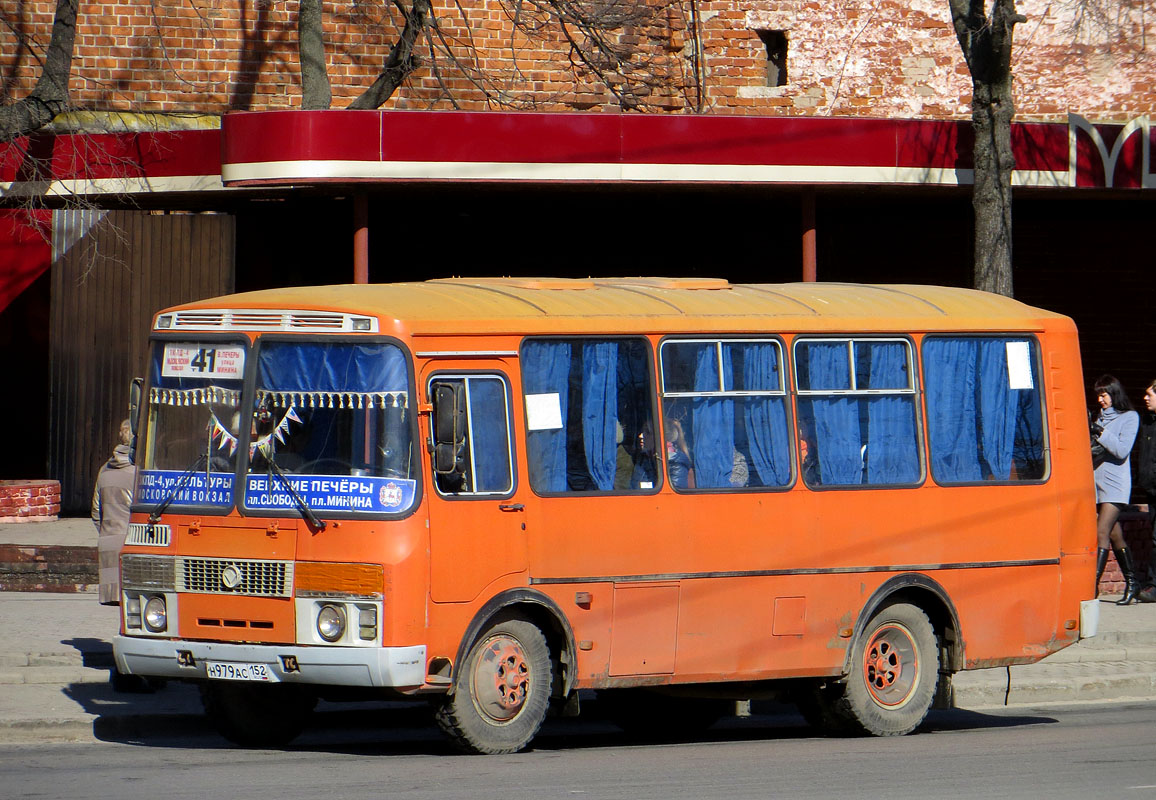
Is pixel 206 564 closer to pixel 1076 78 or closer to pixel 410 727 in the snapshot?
pixel 410 727

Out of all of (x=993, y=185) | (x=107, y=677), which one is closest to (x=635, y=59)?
(x=993, y=185)

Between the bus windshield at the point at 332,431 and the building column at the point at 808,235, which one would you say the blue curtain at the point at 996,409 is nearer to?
the bus windshield at the point at 332,431

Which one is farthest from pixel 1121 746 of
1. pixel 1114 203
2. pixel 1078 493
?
pixel 1114 203

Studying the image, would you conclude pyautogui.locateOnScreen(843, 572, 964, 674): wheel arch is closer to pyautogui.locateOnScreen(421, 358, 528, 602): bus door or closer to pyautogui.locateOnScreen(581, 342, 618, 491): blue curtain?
pyautogui.locateOnScreen(581, 342, 618, 491): blue curtain

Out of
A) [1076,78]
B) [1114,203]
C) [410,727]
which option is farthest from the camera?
[1076,78]

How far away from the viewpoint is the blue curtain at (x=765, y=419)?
10.7 m

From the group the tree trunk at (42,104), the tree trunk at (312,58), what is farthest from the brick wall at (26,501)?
the tree trunk at (312,58)

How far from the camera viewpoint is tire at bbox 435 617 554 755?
948cm

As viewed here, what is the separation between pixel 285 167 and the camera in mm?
16172

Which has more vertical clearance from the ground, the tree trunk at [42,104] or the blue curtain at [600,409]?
the tree trunk at [42,104]

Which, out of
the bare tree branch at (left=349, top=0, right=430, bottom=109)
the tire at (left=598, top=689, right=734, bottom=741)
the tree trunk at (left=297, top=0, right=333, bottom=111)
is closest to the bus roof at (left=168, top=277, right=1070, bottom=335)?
the tire at (left=598, top=689, right=734, bottom=741)

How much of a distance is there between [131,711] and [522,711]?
2553 mm

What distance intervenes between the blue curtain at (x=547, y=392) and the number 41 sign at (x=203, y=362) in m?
1.53

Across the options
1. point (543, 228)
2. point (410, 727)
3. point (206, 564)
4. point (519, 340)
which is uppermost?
point (543, 228)
